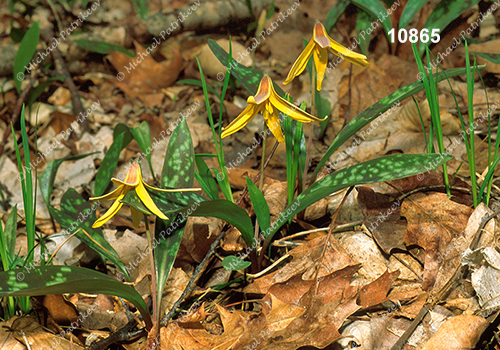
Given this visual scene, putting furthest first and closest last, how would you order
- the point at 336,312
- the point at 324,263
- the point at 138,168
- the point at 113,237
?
the point at 113,237
the point at 324,263
the point at 336,312
the point at 138,168

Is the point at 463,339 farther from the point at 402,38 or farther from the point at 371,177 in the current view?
the point at 402,38

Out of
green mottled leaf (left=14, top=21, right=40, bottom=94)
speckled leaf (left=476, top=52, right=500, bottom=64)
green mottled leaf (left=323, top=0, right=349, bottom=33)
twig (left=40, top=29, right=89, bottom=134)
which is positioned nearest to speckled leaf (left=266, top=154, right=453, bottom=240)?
speckled leaf (left=476, top=52, right=500, bottom=64)

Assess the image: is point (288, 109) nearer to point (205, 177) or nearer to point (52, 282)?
point (205, 177)

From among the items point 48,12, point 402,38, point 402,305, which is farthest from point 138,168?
point 48,12

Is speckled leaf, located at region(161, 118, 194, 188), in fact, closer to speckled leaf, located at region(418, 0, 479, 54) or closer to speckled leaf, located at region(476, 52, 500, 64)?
speckled leaf, located at region(476, 52, 500, 64)

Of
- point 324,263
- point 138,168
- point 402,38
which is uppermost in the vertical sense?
point 402,38

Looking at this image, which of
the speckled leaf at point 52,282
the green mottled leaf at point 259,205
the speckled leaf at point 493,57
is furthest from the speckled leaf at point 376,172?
the speckled leaf at point 493,57
